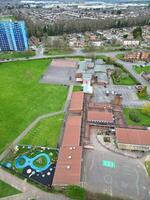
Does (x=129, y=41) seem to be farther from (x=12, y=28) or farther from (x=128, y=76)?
(x=12, y=28)

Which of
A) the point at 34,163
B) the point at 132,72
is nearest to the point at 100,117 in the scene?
the point at 34,163

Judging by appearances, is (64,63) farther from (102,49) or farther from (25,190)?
(25,190)

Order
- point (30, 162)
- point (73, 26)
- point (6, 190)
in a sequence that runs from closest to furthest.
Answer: point (6, 190), point (30, 162), point (73, 26)

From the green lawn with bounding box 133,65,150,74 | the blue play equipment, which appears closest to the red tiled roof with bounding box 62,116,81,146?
the blue play equipment

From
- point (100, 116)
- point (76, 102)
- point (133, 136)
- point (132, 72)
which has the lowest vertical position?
point (132, 72)

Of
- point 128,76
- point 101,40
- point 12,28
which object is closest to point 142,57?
point 128,76
